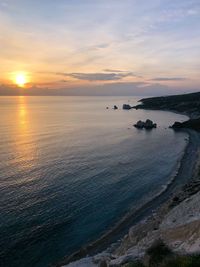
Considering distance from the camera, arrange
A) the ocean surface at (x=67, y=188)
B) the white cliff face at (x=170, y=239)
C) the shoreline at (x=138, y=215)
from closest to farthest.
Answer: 1. the white cliff face at (x=170, y=239)
2. the shoreline at (x=138, y=215)
3. the ocean surface at (x=67, y=188)

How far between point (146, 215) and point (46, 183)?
62.8ft

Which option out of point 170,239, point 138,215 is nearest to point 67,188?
point 138,215

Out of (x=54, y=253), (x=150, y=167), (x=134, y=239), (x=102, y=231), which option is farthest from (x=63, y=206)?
(x=150, y=167)

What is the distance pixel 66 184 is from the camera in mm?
52625

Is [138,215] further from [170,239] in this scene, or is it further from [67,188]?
[170,239]

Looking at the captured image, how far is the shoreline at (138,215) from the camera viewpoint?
110 feet

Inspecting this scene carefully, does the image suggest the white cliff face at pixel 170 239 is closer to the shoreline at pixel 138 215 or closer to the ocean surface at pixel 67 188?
the shoreline at pixel 138 215

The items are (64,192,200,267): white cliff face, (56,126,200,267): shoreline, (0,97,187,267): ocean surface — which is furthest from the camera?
(0,97,187,267): ocean surface

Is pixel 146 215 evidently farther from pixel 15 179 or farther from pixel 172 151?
pixel 172 151

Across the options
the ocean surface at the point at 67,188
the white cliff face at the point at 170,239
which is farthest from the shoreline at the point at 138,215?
the white cliff face at the point at 170,239

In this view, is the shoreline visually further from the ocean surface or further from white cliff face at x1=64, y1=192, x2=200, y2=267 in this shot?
white cliff face at x1=64, y1=192, x2=200, y2=267

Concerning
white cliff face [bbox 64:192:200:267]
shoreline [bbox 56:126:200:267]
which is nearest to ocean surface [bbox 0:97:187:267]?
shoreline [bbox 56:126:200:267]

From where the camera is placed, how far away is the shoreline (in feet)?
110

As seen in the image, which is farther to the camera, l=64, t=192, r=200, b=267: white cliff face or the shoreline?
the shoreline
